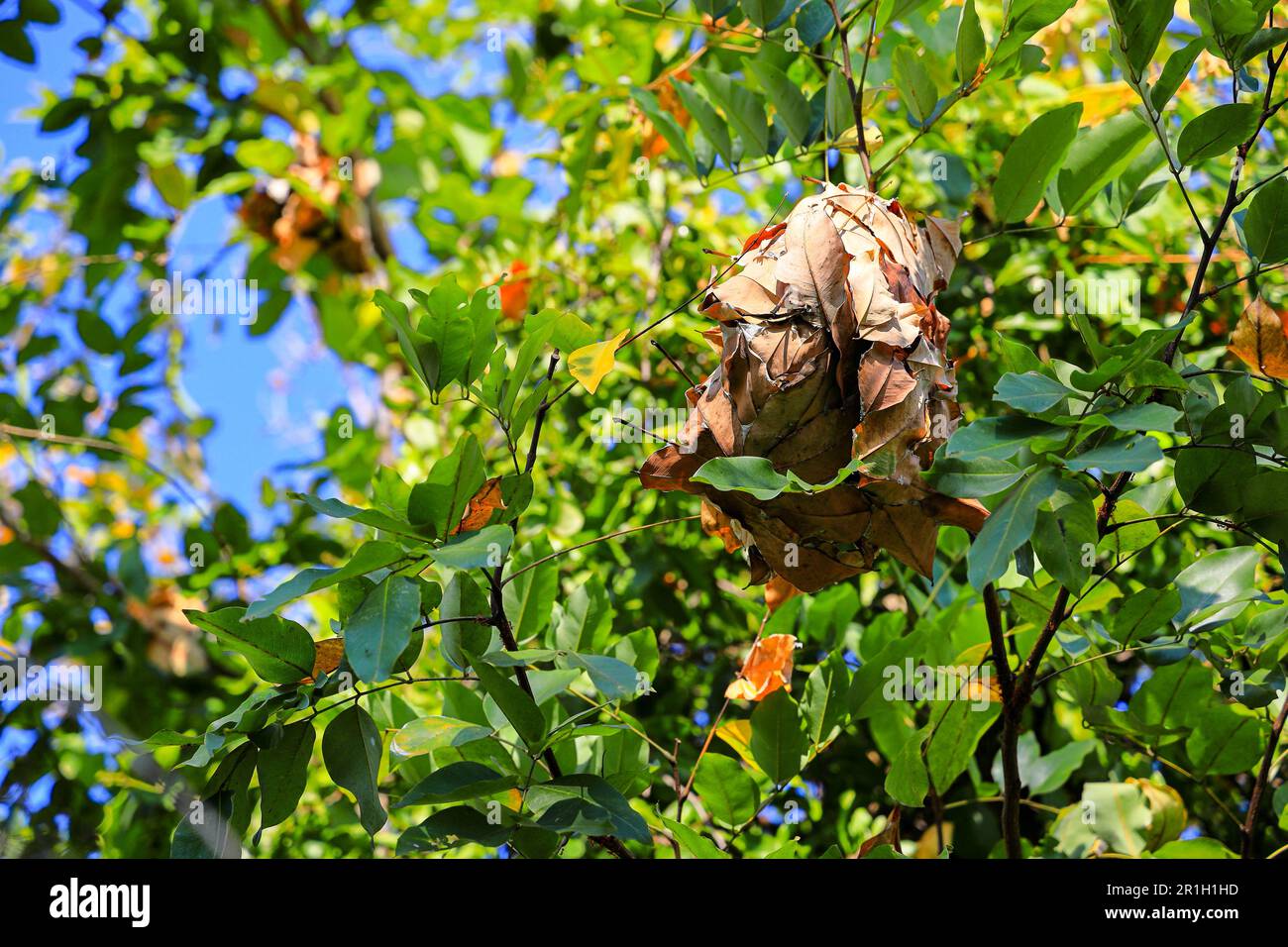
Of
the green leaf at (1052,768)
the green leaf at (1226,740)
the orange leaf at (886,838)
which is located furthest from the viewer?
the green leaf at (1052,768)

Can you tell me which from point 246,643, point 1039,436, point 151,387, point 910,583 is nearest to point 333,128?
point 151,387

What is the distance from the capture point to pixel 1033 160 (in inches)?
29.3

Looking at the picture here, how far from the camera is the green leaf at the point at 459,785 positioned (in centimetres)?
60

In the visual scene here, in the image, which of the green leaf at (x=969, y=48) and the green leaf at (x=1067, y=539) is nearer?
the green leaf at (x=1067, y=539)

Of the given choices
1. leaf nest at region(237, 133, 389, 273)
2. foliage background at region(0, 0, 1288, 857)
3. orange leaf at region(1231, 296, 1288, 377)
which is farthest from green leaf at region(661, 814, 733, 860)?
leaf nest at region(237, 133, 389, 273)

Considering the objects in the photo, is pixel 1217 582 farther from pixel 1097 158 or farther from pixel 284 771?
pixel 284 771

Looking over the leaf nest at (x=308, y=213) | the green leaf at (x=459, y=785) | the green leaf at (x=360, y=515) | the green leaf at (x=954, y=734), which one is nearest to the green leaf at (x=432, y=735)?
the green leaf at (x=459, y=785)

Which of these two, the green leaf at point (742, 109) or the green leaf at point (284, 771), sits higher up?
the green leaf at point (742, 109)

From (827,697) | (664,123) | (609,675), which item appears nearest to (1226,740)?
(827,697)

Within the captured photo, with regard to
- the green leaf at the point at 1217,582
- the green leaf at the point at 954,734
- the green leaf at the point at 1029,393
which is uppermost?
the green leaf at the point at 1029,393

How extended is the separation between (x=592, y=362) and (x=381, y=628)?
0.67ft

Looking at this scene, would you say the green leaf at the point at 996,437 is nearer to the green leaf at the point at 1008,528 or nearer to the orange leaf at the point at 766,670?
the green leaf at the point at 1008,528

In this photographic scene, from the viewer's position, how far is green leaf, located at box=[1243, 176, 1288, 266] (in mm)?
651

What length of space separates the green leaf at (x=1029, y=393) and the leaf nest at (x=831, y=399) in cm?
4
